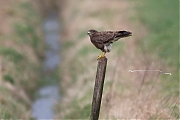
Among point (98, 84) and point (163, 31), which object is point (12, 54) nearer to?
point (163, 31)

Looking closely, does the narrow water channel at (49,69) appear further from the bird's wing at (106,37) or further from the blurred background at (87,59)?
the bird's wing at (106,37)

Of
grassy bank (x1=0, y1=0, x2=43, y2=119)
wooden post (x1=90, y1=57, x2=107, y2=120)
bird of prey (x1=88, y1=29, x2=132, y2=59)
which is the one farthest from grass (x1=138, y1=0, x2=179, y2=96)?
Result: grassy bank (x1=0, y1=0, x2=43, y2=119)

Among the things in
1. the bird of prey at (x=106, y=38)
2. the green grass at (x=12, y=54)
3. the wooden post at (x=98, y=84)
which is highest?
the green grass at (x=12, y=54)

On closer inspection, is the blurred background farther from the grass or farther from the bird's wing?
the bird's wing

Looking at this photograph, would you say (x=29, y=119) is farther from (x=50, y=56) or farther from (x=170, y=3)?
(x=170, y=3)

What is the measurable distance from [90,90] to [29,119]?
1.83m

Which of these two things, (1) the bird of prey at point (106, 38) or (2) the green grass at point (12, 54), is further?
(2) the green grass at point (12, 54)

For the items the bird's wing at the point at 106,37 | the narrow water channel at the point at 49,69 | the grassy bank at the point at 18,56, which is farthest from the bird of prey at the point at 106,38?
the narrow water channel at the point at 49,69

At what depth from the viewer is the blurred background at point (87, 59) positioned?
35.5 feet

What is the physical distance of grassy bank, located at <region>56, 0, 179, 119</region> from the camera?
9.95 m

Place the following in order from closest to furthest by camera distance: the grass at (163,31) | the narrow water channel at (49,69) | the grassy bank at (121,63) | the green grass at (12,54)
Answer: the grassy bank at (121,63)
the grass at (163,31)
the narrow water channel at (49,69)
the green grass at (12,54)

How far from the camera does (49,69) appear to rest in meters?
19.3

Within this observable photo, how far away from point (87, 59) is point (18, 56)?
2212mm

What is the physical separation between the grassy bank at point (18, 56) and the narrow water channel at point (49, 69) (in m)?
0.32
